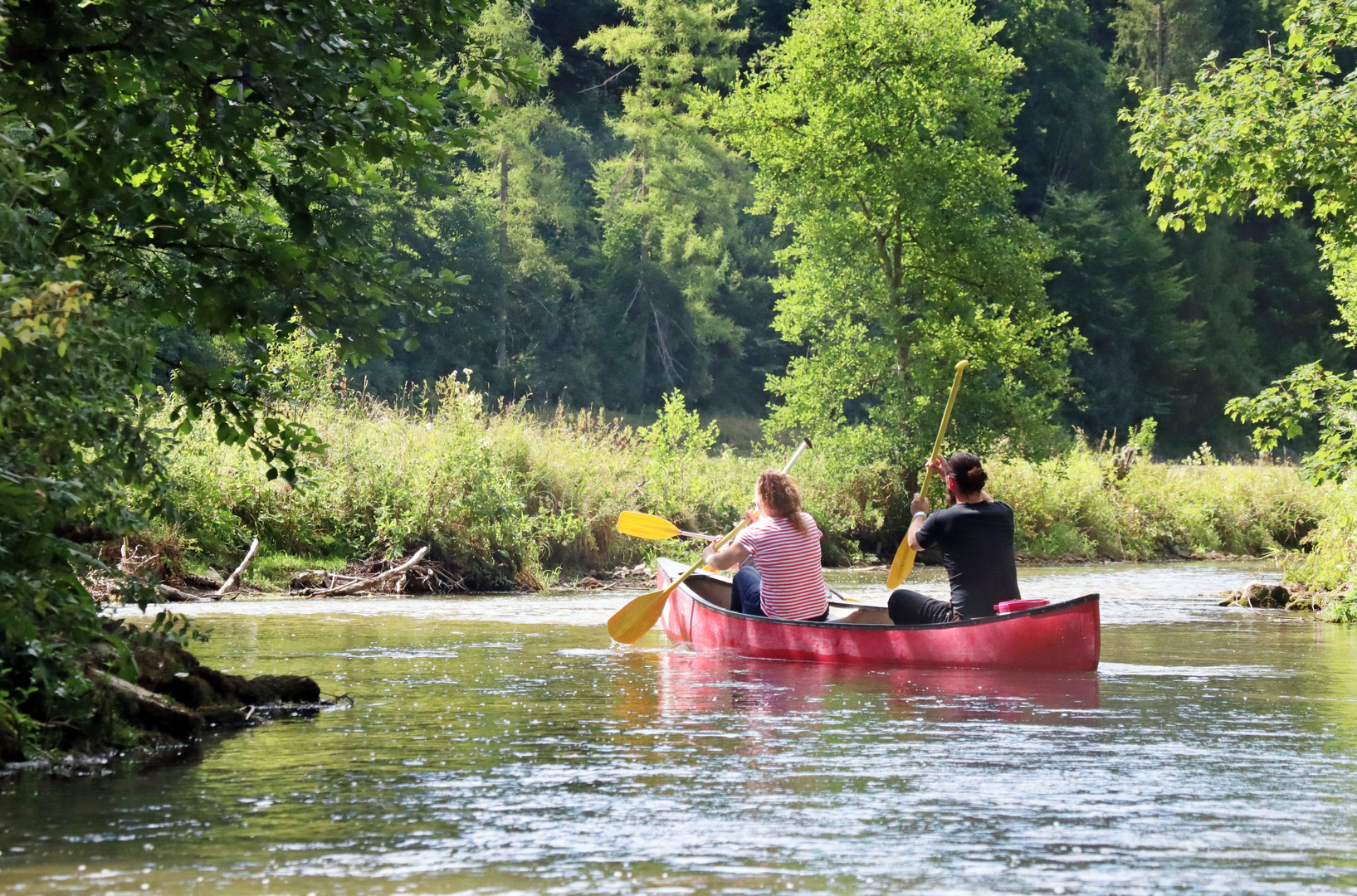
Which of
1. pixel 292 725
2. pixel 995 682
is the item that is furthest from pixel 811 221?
pixel 292 725

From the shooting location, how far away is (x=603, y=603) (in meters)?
15.5

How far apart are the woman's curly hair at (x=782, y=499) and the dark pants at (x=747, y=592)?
2.93 ft

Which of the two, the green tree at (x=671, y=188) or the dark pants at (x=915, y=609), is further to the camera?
the green tree at (x=671, y=188)

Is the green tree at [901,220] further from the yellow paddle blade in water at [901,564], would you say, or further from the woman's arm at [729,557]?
the woman's arm at [729,557]

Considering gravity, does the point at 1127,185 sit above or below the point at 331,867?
above

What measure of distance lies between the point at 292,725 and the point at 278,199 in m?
2.67

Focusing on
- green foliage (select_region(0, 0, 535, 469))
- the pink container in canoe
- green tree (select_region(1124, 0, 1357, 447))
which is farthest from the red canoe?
green tree (select_region(1124, 0, 1357, 447))

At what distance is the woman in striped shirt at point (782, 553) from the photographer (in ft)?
34.1

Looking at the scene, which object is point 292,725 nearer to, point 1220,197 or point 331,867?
point 331,867

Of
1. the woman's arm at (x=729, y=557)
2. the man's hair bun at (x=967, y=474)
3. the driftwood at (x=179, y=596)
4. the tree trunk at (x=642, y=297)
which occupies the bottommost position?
the driftwood at (x=179, y=596)

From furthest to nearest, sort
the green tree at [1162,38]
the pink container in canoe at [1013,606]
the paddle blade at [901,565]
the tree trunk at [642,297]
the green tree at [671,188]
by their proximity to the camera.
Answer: the green tree at [1162,38]
the tree trunk at [642,297]
the green tree at [671,188]
the paddle blade at [901,565]
the pink container in canoe at [1013,606]

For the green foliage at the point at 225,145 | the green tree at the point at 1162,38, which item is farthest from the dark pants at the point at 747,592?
the green tree at the point at 1162,38

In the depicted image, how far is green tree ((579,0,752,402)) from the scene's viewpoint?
48.2 meters

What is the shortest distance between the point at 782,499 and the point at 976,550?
141 centimetres
